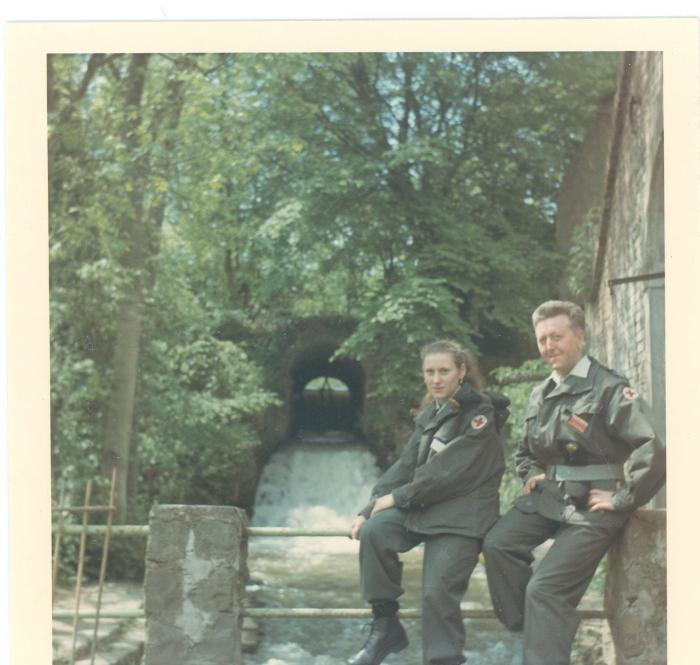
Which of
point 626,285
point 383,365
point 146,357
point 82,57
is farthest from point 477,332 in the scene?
point 82,57

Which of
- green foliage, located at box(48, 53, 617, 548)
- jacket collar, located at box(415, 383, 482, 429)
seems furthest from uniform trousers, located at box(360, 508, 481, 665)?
green foliage, located at box(48, 53, 617, 548)

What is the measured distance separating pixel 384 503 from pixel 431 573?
1.37 ft

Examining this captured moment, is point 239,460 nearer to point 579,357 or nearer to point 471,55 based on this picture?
point 471,55

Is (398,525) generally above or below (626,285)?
below

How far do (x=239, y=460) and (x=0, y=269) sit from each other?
10.0m

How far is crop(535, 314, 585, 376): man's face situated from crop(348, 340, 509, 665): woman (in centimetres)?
33

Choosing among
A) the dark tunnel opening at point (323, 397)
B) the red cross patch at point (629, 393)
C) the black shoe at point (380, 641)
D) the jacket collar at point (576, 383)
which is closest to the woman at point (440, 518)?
the black shoe at point (380, 641)

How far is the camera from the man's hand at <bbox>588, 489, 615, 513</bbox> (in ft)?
12.5

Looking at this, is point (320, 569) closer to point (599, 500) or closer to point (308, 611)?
point (308, 611)

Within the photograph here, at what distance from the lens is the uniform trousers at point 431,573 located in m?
3.87

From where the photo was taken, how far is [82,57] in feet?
29.1

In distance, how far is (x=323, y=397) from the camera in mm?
20828

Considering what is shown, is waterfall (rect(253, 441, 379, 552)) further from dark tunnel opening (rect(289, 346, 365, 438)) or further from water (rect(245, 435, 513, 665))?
dark tunnel opening (rect(289, 346, 365, 438))

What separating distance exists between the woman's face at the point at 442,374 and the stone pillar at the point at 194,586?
45.0 inches
